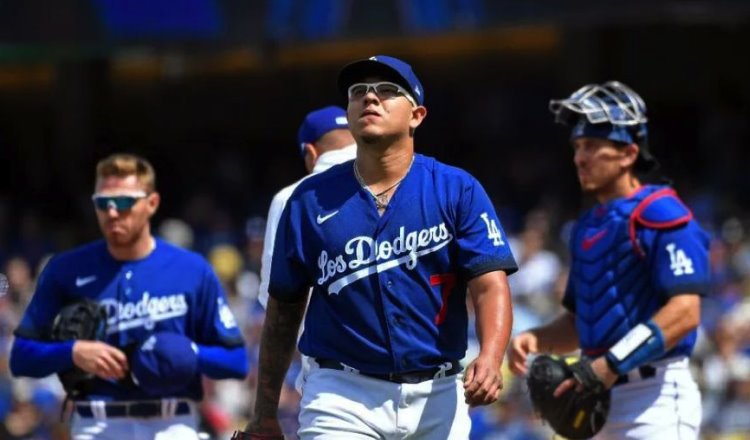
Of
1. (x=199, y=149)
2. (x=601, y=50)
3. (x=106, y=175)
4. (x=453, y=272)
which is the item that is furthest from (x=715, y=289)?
(x=199, y=149)

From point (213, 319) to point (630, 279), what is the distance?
1.90 meters

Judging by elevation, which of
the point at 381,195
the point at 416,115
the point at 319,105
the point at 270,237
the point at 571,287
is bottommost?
the point at 319,105

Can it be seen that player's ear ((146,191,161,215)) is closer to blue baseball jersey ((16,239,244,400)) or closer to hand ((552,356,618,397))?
blue baseball jersey ((16,239,244,400))

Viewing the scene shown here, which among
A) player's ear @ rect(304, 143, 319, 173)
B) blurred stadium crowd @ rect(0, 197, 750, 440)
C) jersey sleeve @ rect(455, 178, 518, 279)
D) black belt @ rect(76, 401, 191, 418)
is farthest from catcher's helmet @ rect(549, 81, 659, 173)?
blurred stadium crowd @ rect(0, 197, 750, 440)

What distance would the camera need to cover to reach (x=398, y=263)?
5.33 meters

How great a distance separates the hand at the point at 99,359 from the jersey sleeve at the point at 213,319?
0.47 metres

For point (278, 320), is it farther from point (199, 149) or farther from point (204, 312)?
point (199, 149)

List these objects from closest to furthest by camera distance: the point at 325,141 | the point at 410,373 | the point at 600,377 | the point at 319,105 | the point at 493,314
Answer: the point at 493,314, the point at 410,373, the point at 600,377, the point at 325,141, the point at 319,105

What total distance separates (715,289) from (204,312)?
729 centimetres

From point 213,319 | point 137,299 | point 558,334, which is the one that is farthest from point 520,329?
point 137,299

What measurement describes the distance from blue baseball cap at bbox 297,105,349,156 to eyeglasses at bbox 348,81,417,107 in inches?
50.5

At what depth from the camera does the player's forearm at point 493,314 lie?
518 cm

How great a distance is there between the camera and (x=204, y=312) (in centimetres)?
715

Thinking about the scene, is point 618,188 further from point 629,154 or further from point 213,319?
point 213,319
